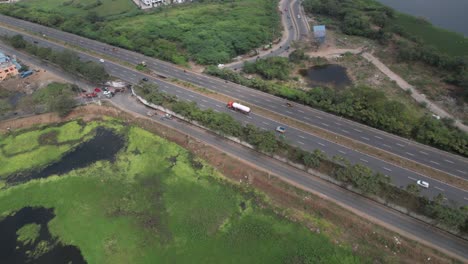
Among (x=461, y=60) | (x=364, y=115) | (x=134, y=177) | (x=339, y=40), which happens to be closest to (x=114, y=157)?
(x=134, y=177)

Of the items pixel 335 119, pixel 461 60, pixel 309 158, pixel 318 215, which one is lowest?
pixel 318 215

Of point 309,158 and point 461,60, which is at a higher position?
point 461,60

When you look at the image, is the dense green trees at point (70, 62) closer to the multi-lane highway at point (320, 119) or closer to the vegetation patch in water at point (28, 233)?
the multi-lane highway at point (320, 119)

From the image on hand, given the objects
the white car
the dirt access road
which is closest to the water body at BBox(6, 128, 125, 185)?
the white car

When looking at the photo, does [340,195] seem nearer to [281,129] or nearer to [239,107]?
[281,129]

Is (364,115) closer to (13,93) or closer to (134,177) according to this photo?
(134,177)

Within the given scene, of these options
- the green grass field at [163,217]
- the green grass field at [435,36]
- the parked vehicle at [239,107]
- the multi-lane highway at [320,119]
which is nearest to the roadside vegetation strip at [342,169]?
the parked vehicle at [239,107]
